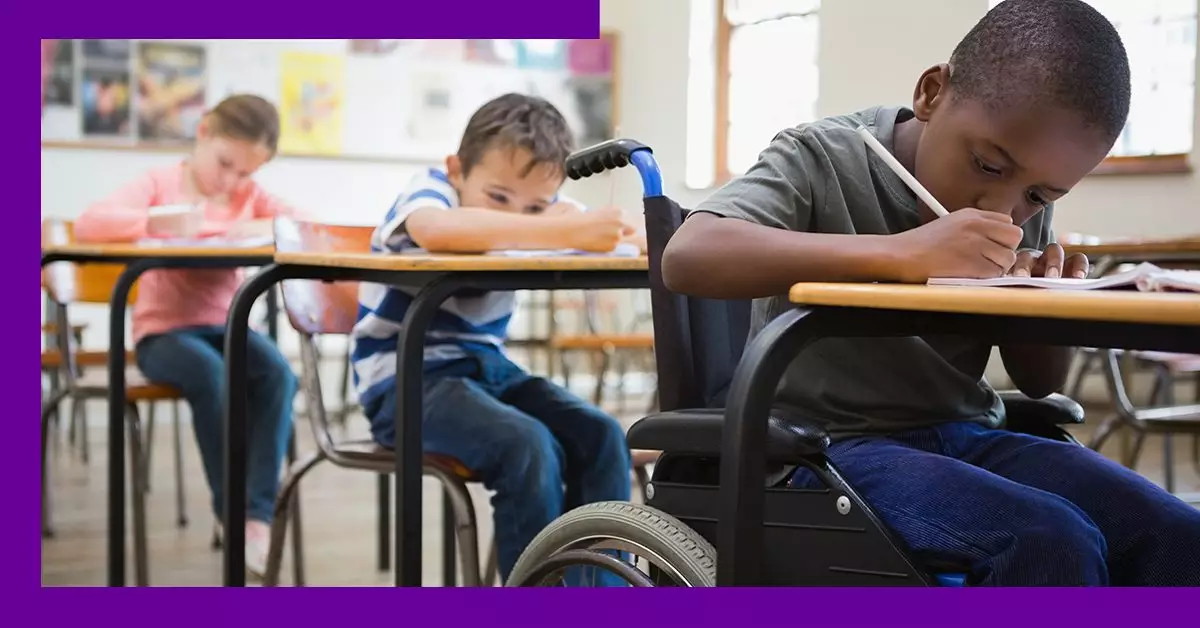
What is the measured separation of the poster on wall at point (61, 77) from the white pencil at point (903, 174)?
6.04 metres

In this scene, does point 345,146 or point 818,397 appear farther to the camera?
point 345,146

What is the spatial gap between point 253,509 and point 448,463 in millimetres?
1017

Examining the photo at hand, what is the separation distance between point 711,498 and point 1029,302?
428 millimetres

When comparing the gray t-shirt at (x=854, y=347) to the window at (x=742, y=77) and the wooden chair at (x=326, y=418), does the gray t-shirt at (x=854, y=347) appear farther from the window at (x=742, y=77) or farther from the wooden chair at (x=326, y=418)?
the window at (x=742, y=77)

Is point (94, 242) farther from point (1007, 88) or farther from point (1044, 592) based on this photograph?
point (1044, 592)

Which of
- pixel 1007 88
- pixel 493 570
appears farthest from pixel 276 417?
pixel 1007 88

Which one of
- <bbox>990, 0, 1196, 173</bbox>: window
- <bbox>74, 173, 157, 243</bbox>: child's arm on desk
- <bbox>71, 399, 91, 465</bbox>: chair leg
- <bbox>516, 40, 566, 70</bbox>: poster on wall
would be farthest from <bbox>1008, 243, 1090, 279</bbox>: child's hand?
<bbox>516, 40, 566, 70</bbox>: poster on wall

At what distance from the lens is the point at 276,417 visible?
2.75 meters

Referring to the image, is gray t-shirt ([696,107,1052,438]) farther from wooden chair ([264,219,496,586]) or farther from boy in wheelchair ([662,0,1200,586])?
wooden chair ([264,219,496,586])

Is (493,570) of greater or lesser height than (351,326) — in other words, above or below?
below

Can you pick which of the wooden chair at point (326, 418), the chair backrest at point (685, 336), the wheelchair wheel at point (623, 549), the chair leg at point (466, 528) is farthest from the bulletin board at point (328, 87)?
the wheelchair wheel at point (623, 549)

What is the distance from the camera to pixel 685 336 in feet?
3.93

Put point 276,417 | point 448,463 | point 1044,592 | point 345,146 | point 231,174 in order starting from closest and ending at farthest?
point 1044,592
point 448,463
point 276,417
point 231,174
point 345,146

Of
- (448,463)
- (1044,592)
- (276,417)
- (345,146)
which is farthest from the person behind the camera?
(345,146)
